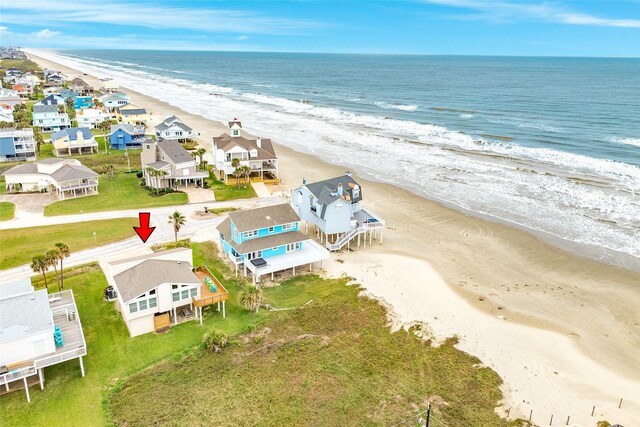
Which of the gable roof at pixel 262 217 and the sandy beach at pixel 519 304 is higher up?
the gable roof at pixel 262 217

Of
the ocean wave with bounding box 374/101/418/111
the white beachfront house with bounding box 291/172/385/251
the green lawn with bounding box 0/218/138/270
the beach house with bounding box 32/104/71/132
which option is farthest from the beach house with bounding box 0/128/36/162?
the ocean wave with bounding box 374/101/418/111

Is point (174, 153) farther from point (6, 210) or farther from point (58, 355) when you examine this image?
point (58, 355)

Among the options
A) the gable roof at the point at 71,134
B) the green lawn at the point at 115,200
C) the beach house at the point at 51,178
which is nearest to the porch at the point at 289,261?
the green lawn at the point at 115,200

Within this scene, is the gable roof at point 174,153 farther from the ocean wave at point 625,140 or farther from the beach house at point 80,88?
the beach house at point 80,88

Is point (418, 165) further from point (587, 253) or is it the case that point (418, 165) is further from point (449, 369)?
point (449, 369)

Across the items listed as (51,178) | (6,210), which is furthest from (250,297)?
(51,178)

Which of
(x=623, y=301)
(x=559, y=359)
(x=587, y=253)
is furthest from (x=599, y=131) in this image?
(x=559, y=359)
